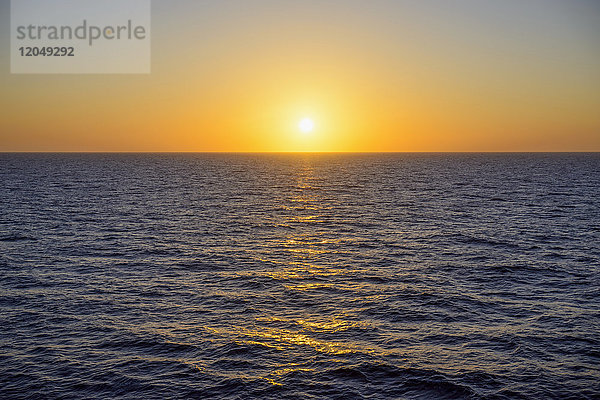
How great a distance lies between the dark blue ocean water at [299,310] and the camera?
18.1m

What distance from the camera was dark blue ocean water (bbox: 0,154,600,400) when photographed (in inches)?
714

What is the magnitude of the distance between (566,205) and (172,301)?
2496 inches

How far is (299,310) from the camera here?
84.5 ft

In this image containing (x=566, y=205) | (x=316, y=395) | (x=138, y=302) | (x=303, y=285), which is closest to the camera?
(x=316, y=395)

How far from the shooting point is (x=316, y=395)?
17.0 meters

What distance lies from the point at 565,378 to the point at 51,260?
3456 cm

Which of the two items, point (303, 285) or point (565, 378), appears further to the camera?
point (303, 285)

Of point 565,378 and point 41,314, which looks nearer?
point 565,378

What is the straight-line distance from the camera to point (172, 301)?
27031 millimetres

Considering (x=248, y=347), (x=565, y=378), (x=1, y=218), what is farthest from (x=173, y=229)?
(x=565, y=378)

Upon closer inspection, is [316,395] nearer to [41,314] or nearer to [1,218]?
[41,314]

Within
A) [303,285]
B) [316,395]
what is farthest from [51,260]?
[316,395]

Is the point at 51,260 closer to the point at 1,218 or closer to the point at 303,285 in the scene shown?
the point at 303,285

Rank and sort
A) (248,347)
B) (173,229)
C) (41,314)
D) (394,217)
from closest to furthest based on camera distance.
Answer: (248,347)
(41,314)
(173,229)
(394,217)
